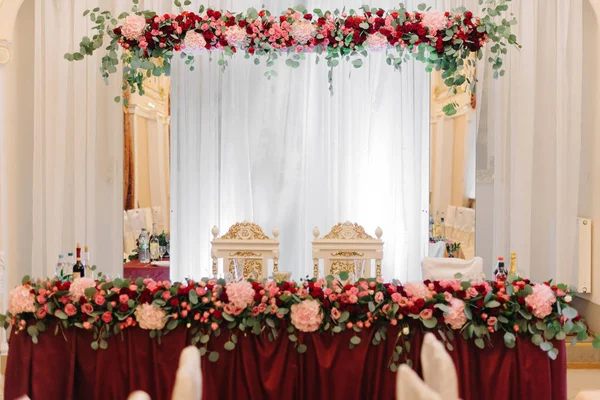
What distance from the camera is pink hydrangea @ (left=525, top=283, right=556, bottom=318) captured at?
2.92 m

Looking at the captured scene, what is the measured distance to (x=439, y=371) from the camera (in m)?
1.55

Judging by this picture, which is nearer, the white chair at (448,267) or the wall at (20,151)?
the white chair at (448,267)

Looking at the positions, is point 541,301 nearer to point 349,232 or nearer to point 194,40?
point 349,232

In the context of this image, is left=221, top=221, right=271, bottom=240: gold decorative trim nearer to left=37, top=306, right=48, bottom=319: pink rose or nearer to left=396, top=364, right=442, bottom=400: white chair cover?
left=37, top=306, right=48, bottom=319: pink rose

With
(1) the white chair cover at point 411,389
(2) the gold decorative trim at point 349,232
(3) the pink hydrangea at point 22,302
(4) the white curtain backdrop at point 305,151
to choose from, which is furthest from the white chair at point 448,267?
(1) the white chair cover at point 411,389

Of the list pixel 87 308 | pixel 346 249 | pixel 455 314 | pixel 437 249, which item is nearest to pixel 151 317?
pixel 87 308

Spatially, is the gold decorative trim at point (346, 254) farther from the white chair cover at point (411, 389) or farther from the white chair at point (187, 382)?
the white chair cover at point (411, 389)

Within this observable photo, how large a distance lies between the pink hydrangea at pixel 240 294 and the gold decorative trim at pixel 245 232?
2.07 metres

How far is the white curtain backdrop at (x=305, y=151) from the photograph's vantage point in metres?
5.56

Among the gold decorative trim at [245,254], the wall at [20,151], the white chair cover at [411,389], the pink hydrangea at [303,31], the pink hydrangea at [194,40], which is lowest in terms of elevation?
the gold decorative trim at [245,254]

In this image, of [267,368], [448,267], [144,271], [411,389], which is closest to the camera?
[411,389]

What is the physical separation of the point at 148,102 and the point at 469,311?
3.53 metres

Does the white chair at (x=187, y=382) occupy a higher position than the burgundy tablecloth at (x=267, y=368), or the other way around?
the white chair at (x=187, y=382)

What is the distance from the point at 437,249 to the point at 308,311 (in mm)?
2938
